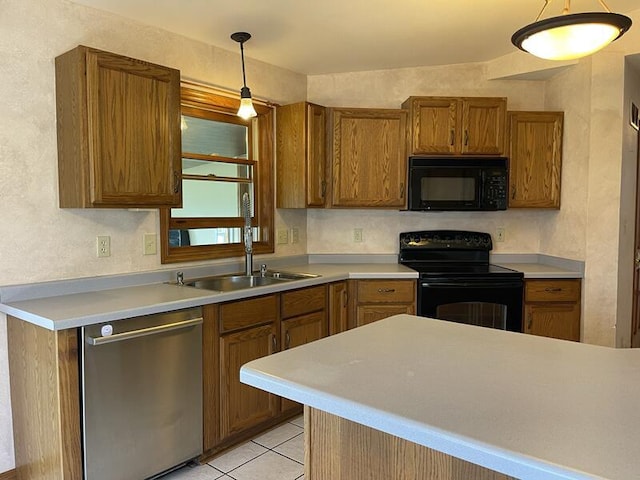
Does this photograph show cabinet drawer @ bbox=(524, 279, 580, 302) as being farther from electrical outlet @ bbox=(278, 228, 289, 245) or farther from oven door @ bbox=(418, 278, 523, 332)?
electrical outlet @ bbox=(278, 228, 289, 245)

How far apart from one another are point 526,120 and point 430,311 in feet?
5.22

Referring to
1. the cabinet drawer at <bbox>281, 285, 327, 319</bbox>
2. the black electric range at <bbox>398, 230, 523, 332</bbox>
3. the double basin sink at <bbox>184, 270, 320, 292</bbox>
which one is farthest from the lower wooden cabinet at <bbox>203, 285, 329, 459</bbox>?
the black electric range at <bbox>398, 230, 523, 332</bbox>

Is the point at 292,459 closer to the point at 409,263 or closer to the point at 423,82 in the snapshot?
the point at 409,263

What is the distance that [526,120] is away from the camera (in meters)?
3.54

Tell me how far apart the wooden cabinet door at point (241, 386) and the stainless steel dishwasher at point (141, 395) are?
17 cm

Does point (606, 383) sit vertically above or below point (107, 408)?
above

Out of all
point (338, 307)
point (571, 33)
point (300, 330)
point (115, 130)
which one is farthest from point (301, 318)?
point (571, 33)

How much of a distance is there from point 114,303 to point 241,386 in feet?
2.77

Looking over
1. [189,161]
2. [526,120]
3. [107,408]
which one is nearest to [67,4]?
[189,161]

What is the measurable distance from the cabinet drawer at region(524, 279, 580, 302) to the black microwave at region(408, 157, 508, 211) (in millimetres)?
608

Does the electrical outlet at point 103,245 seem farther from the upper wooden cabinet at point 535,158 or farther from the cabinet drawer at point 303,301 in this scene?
the upper wooden cabinet at point 535,158

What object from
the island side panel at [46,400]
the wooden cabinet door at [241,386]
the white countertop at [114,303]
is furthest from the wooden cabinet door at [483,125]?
the island side panel at [46,400]

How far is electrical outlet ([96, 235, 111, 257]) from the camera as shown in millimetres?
2564

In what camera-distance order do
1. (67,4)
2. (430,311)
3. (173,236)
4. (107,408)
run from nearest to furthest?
(107,408), (67,4), (173,236), (430,311)
